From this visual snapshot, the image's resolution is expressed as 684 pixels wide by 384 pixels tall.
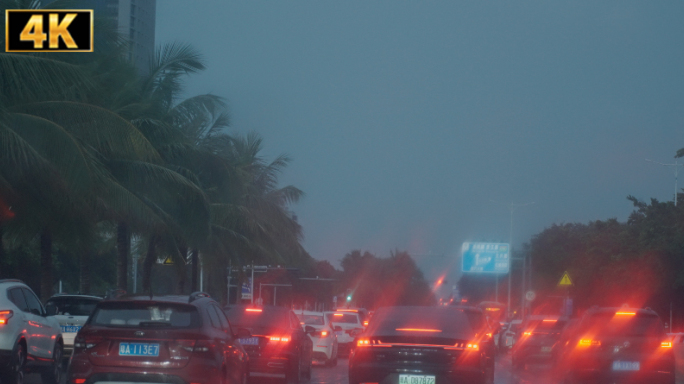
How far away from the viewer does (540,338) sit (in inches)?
933

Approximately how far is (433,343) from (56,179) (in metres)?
11.6

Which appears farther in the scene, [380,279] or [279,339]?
[380,279]

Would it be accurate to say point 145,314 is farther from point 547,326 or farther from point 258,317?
point 547,326

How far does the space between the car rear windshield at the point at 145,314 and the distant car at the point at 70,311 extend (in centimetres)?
844

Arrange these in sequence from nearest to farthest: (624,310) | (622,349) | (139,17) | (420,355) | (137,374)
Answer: (137,374), (420,355), (622,349), (624,310), (139,17)

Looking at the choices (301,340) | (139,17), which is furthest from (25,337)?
(139,17)

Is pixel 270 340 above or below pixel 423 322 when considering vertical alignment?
below

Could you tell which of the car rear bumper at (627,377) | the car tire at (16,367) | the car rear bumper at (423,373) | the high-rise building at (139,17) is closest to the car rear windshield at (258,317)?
the car tire at (16,367)

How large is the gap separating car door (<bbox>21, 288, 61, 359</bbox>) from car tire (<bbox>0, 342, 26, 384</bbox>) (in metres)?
0.34

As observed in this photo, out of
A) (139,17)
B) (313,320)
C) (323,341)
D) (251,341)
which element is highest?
(139,17)

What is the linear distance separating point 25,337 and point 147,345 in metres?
3.91

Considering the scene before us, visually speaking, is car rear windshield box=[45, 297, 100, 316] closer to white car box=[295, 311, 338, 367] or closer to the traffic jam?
the traffic jam

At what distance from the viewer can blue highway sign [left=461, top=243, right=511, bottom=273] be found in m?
50.6

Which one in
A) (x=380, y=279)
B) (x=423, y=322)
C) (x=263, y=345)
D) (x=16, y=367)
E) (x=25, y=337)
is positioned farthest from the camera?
(x=380, y=279)
